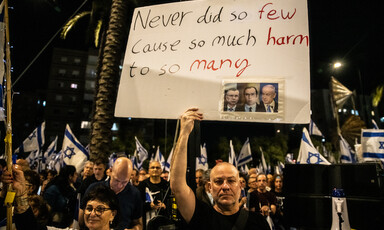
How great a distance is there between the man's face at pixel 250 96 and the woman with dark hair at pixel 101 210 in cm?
157

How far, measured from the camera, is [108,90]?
631cm

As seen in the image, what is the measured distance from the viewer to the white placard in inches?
91.0

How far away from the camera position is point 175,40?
2670 mm

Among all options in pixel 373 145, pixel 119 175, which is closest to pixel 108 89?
pixel 119 175

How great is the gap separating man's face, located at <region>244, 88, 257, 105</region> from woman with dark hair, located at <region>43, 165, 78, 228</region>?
414cm

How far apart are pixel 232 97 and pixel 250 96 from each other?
0.15 m

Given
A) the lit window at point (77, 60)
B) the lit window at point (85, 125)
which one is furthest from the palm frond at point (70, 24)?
the lit window at point (77, 60)

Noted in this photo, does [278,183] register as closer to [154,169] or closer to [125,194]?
[154,169]

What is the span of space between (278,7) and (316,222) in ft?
7.24

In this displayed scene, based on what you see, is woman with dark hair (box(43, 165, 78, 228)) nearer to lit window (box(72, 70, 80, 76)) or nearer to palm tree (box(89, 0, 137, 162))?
palm tree (box(89, 0, 137, 162))

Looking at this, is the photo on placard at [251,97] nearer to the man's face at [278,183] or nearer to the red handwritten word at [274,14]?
the red handwritten word at [274,14]

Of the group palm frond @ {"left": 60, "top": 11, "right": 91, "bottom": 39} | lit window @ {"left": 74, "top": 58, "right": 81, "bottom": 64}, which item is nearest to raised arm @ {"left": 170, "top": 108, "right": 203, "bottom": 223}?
palm frond @ {"left": 60, "top": 11, "right": 91, "bottom": 39}

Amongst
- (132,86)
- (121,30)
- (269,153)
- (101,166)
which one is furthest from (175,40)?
(269,153)

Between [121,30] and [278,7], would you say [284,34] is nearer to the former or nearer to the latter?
[278,7]
